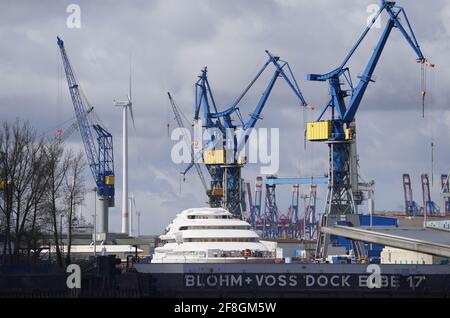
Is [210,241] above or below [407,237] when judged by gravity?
below

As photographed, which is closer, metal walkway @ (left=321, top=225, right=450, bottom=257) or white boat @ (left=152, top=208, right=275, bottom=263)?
metal walkway @ (left=321, top=225, right=450, bottom=257)

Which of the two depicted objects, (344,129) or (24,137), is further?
(344,129)

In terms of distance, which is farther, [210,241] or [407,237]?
[210,241]

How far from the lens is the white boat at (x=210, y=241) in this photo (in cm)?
13188

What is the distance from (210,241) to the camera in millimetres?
134250

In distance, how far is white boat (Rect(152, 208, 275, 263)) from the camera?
13188 centimetres

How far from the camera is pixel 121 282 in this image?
427 ft

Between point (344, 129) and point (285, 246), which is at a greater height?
point (344, 129)

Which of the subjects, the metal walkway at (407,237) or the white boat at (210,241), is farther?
the white boat at (210,241)
